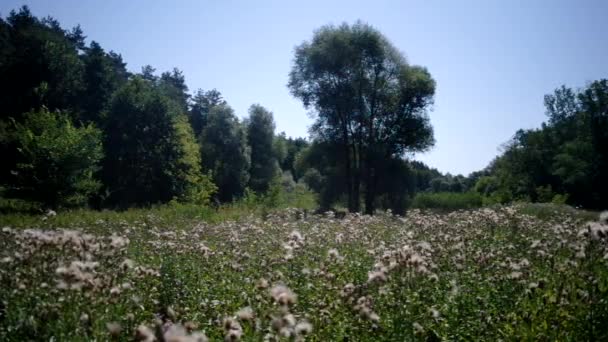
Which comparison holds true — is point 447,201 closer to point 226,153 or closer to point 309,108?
point 309,108

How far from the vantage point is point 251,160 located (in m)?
51.9

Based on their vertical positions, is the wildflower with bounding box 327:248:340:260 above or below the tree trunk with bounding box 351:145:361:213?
below

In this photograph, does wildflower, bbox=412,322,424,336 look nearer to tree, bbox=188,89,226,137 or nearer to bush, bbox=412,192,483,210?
bush, bbox=412,192,483,210

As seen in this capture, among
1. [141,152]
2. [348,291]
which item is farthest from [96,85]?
[348,291]

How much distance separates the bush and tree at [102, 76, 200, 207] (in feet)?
55.1

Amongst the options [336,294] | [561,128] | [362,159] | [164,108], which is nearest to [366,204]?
[362,159]

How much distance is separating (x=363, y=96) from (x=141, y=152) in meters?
16.0

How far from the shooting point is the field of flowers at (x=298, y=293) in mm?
3797

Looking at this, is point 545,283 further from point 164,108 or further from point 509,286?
point 164,108

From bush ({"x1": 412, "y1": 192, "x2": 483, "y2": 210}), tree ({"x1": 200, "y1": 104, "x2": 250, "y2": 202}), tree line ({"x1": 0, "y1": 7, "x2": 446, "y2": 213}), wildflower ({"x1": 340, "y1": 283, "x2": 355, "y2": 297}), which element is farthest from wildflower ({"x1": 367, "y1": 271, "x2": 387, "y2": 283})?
tree ({"x1": 200, "y1": 104, "x2": 250, "y2": 202})

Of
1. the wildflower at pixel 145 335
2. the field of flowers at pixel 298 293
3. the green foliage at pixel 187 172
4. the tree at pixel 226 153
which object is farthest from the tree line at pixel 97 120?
the wildflower at pixel 145 335

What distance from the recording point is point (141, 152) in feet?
110

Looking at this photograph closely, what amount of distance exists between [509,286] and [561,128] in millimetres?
56552

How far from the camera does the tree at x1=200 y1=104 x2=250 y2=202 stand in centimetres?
4591
